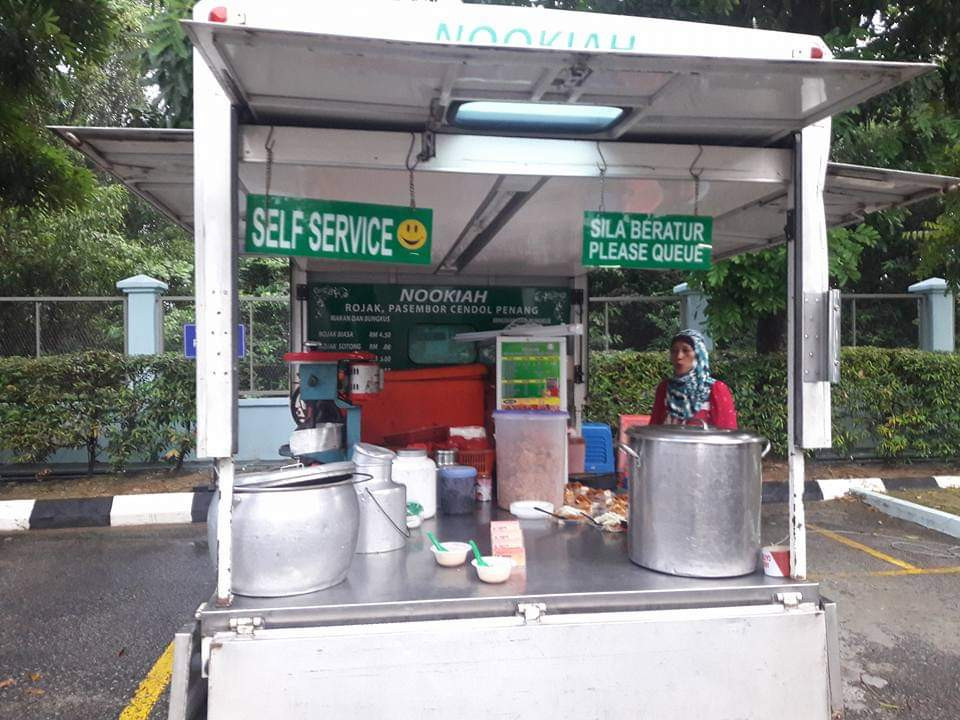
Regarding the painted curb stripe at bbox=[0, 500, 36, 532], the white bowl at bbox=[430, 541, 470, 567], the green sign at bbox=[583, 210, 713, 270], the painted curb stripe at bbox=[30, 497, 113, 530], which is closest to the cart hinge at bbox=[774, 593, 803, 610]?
the white bowl at bbox=[430, 541, 470, 567]

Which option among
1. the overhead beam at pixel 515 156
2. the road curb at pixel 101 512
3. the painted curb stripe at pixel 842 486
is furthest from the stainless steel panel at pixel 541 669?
the painted curb stripe at pixel 842 486

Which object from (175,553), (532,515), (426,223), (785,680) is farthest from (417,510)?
(175,553)

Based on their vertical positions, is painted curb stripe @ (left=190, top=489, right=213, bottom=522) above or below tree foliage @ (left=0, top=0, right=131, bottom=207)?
below

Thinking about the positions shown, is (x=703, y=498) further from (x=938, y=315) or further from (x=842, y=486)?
(x=938, y=315)

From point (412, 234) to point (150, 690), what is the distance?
9.08 ft

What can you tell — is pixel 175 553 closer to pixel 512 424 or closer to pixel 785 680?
pixel 512 424

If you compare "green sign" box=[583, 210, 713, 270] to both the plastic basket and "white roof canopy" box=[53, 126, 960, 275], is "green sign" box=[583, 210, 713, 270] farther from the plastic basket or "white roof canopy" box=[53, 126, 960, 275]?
the plastic basket

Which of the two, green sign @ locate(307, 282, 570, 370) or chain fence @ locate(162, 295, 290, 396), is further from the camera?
chain fence @ locate(162, 295, 290, 396)

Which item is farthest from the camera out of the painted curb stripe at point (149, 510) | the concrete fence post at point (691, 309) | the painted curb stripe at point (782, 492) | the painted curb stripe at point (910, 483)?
the concrete fence post at point (691, 309)

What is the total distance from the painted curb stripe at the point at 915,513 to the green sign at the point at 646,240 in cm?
521

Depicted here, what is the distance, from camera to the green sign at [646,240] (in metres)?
3.03

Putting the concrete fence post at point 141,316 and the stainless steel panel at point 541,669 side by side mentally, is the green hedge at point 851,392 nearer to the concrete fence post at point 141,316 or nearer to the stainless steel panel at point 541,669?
the concrete fence post at point 141,316

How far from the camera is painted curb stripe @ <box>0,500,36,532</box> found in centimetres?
706

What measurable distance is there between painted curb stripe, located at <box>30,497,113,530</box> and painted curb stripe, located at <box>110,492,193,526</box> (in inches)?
3.8
